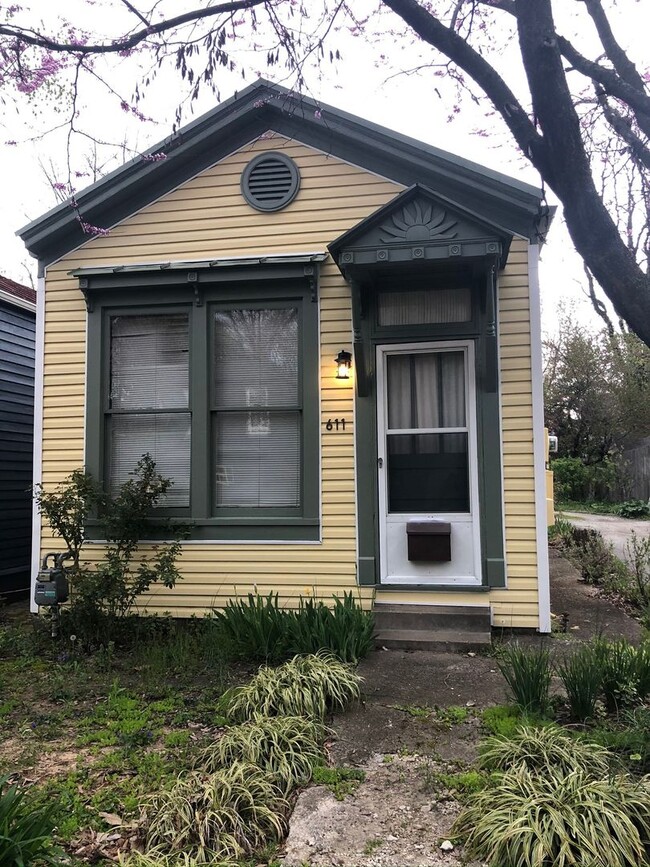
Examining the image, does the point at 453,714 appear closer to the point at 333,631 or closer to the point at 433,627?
the point at 333,631

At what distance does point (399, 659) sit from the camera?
471cm

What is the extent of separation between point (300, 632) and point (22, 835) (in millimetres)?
2537

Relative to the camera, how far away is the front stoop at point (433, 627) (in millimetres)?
4879

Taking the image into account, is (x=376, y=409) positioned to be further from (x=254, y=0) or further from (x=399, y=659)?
(x=254, y=0)

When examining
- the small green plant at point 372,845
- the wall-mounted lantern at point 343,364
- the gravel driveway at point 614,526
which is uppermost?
the wall-mounted lantern at point 343,364

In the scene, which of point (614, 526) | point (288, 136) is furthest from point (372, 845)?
point (614, 526)

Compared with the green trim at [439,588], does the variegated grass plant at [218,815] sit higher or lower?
lower

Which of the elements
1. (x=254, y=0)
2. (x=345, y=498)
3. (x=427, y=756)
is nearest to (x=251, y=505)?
(x=345, y=498)

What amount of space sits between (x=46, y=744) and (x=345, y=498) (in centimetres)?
293

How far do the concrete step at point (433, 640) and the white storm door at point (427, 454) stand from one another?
46 cm

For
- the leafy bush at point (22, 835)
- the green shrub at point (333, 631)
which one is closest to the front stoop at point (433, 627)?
the green shrub at point (333, 631)

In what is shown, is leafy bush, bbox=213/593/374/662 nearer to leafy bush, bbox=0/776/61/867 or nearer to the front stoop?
the front stoop

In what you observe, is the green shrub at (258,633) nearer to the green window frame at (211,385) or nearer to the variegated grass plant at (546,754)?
the green window frame at (211,385)

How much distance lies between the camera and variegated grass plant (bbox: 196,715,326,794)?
2928mm
